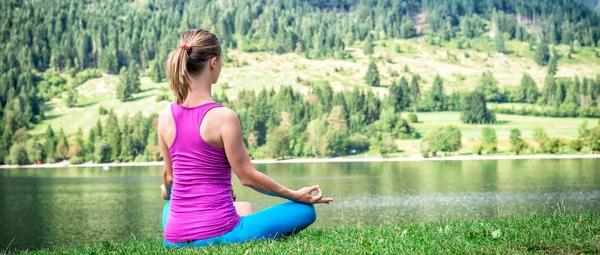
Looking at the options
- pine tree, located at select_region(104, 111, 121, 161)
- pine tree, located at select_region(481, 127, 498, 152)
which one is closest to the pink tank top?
pine tree, located at select_region(481, 127, 498, 152)

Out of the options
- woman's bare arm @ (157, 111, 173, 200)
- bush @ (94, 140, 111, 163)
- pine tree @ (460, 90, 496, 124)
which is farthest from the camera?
pine tree @ (460, 90, 496, 124)

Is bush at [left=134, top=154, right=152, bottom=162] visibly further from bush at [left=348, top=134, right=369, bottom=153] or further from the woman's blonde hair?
the woman's blonde hair

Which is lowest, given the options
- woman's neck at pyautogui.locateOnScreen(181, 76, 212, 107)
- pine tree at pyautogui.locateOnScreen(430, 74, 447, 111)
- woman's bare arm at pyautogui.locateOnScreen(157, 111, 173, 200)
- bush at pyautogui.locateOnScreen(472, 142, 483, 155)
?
bush at pyautogui.locateOnScreen(472, 142, 483, 155)

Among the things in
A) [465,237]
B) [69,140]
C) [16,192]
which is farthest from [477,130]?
[465,237]

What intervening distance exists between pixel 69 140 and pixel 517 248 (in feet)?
533

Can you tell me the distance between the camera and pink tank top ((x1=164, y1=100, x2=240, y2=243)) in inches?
256

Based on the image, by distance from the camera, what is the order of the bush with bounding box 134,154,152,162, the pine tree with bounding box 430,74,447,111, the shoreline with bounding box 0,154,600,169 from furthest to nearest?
the pine tree with bounding box 430,74,447,111 → the bush with bounding box 134,154,152,162 → the shoreline with bounding box 0,154,600,169

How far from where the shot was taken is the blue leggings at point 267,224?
270 inches

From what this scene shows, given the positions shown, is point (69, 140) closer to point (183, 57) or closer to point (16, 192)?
point (16, 192)

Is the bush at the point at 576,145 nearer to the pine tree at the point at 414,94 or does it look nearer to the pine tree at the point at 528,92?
the pine tree at the point at 528,92

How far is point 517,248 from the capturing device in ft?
21.2

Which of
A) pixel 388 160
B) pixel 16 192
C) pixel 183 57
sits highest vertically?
pixel 183 57

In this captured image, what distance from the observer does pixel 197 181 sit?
655cm

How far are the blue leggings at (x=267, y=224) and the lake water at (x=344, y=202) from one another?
26.0m
